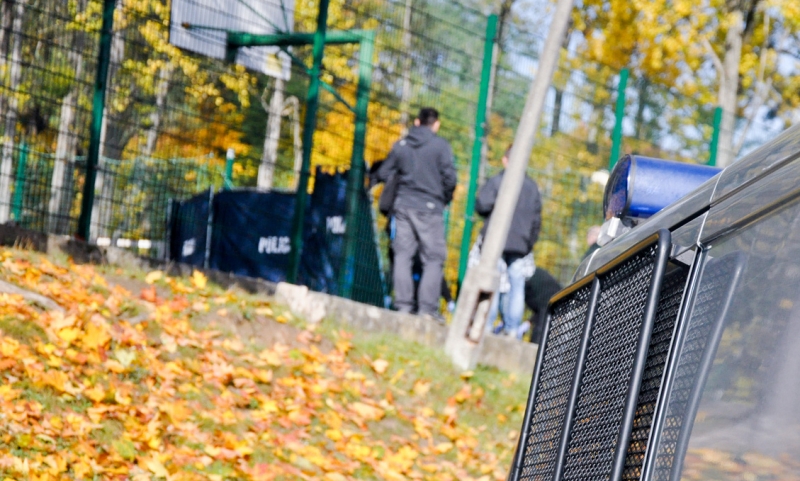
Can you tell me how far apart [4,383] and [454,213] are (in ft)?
17.0

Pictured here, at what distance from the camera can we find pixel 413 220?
8281mm

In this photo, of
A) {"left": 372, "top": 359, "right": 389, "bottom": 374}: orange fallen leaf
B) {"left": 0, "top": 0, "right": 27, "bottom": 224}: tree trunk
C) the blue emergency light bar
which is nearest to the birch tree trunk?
{"left": 0, "top": 0, "right": 27, "bottom": 224}: tree trunk

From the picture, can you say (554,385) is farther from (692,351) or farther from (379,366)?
(379,366)

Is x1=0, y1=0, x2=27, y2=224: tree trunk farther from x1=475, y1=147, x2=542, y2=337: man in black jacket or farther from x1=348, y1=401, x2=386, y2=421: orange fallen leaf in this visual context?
x1=475, y1=147, x2=542, y2=337: man in black jacket

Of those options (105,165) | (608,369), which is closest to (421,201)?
(105,165)

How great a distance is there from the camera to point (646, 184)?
110 inches

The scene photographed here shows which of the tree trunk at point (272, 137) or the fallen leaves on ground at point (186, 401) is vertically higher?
the tree trunk at point (272, 137)

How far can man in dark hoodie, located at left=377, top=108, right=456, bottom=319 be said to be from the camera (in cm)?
827

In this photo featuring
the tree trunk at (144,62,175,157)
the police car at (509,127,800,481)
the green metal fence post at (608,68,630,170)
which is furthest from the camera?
the green metal fence post at (608,68,630,170)

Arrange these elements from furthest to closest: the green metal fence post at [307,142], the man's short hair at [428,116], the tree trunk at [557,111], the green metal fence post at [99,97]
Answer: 1. the tree trunk at [557,111]
2. the man's short hair at [428,116]
3. the green metal fence post at [307,142]
4. the green metal fence post at [99,97]

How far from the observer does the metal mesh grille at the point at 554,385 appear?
261cm

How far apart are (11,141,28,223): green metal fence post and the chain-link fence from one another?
0.02m

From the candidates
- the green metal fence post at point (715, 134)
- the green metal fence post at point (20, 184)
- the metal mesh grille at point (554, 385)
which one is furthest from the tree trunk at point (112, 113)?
the green metal fence post at point (715, 134)

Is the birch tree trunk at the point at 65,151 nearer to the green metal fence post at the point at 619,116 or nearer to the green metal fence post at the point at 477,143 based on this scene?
the green metal fence post at the point at 477,143
